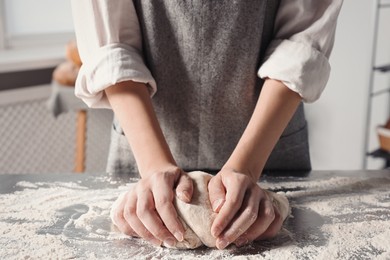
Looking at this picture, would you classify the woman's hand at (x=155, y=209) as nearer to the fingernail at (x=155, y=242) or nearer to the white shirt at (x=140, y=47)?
the fingernail at (x=155, y=242)

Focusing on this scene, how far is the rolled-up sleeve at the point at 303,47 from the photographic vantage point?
771 mm

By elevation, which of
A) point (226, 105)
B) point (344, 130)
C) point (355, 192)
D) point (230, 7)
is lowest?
point (344, 130)

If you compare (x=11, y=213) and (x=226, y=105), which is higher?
(x=226, y=105)

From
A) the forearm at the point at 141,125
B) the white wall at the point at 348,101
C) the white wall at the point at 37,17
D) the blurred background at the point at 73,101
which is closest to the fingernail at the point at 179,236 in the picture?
the forearm at the point at 141,125

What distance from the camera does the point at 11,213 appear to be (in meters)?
0.73

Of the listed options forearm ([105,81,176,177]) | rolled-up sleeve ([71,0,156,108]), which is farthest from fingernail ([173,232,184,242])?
rolled-up sleeve ([71,0,156,108])

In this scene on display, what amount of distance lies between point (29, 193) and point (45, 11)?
5.13 feet

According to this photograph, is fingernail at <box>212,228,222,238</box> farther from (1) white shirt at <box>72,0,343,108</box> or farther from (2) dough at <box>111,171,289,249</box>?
(1) white shirt at <box>72,0,343,108</box>

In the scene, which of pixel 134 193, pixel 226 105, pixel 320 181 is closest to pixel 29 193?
pixel 134 193

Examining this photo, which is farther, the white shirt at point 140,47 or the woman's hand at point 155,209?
the white shirt at point 140,47

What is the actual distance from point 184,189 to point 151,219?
6 cm

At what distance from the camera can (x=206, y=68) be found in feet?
2.75

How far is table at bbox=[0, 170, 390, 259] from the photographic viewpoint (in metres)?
0.60

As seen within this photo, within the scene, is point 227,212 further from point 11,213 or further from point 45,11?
point 45,11
